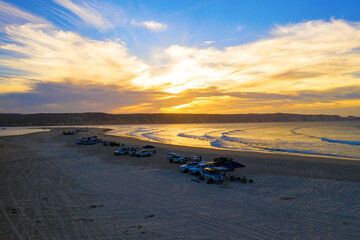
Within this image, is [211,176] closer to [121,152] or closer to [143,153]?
[143,153]

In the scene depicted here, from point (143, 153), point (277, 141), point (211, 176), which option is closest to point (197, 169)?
point (211, 176)

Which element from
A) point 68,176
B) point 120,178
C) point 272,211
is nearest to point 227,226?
point 272,211

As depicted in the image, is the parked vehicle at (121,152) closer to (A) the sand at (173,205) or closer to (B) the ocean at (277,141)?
(A) the sand at (173,205)

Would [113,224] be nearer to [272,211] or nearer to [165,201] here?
[165,201]

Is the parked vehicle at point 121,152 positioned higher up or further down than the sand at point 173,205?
higher up

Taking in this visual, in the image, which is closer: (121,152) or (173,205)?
(173,205)

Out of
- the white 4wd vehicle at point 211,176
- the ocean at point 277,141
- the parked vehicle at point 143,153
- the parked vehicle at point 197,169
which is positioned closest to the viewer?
the white 4wd vehicle at point 211,176

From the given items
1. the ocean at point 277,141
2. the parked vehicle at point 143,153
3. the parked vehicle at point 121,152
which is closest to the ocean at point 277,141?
the ocean at point 277,141

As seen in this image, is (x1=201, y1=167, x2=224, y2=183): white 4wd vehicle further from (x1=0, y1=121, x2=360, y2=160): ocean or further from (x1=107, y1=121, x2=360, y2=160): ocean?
(x1=107, y1=121, x2=360, y2=160): ocean
